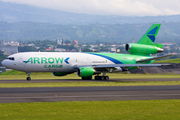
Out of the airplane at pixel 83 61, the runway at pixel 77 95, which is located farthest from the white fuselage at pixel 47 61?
the runway at pixel 77 95

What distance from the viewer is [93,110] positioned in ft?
58.3

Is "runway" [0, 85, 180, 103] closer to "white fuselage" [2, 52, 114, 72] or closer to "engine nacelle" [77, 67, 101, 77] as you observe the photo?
"white fuselage" [2, 52, 114, 72]

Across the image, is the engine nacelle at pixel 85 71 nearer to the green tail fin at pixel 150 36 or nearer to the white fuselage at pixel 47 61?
the white fuselage at pixel 47 61

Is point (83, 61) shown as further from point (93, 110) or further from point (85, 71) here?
point (93, 110)

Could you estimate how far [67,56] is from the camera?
→ 1917 inches

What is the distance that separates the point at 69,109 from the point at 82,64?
31.5m

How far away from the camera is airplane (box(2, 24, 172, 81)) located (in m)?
45.7

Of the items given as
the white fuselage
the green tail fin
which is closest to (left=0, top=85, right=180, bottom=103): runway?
the white fuselage

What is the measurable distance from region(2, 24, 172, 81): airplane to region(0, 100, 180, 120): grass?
2585 centimetres

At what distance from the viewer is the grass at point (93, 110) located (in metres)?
15.8

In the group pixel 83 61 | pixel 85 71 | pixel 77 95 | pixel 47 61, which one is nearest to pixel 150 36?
pixel 83 61

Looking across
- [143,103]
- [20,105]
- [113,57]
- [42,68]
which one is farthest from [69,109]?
[113,57]

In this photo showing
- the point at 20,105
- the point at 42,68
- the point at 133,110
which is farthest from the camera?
the point at 42,68

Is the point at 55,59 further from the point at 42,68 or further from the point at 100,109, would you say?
the point at 100,109
